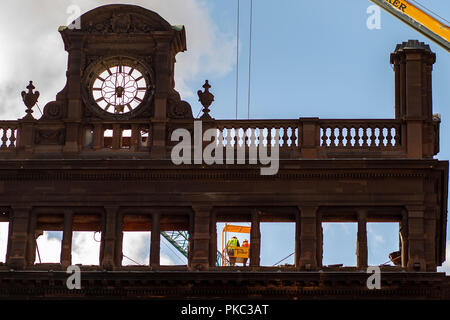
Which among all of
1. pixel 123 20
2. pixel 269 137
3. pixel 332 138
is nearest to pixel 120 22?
pixel 123 20

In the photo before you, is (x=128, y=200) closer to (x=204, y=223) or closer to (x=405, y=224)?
(x=204, y=223)

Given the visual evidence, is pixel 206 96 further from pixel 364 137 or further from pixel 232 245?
pixel 232 245

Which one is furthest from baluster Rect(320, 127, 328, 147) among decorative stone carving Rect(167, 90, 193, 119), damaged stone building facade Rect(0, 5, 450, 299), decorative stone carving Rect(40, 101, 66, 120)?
decorative stone carving Rect(40, 101, 66, 120)

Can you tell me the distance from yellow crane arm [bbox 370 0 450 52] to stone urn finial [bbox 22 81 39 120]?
13721mm

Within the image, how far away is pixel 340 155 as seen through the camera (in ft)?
188

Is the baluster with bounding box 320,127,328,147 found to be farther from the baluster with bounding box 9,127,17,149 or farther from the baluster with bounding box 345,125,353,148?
the baluster with bounding box 9,127,17,149

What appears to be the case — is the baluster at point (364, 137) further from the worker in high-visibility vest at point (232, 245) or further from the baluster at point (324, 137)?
the worker in high-visibility vest at point (232, 245)

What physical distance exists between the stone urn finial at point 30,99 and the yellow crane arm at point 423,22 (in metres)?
13.7

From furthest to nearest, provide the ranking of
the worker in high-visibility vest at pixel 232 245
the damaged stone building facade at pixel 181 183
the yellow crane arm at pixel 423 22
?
1. the worker in high-visibility vest at pixel 232 245
2. the yellow crane arm at pixel 423 22
3. the damaged stone building facade at pixel 181 183

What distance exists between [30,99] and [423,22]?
15.2 metres

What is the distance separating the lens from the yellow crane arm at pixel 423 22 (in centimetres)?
6106

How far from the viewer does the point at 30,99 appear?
58.6 metres

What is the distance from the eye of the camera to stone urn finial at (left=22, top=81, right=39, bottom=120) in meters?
58.5

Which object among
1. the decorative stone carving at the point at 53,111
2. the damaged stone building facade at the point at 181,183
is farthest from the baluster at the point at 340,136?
the decorative stone carving at the point at 53,111
